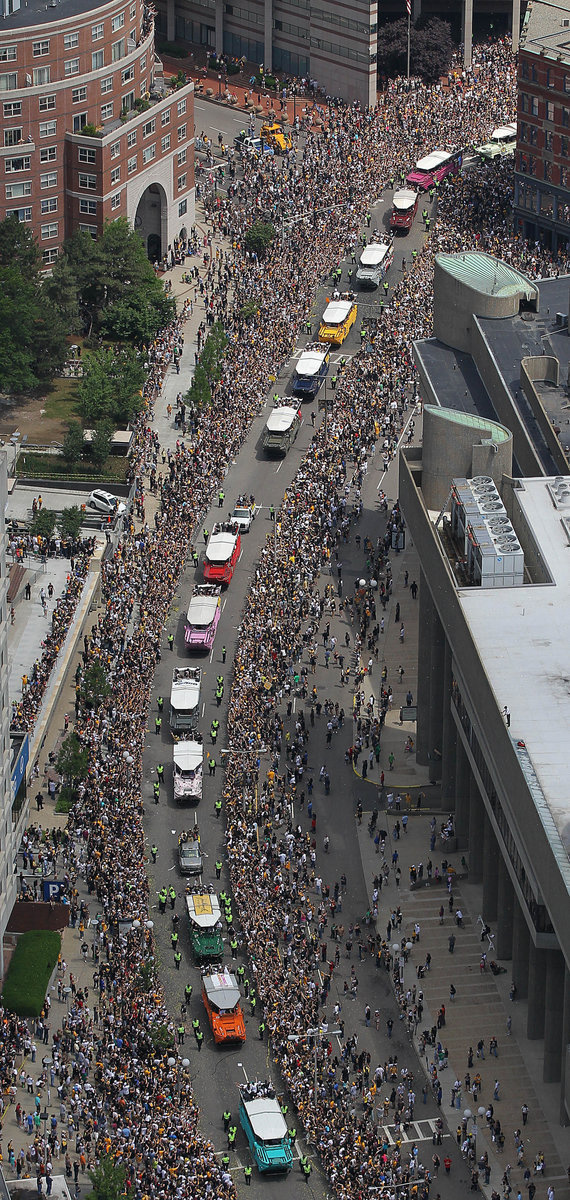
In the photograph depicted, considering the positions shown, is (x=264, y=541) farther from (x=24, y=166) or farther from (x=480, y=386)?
(x=24, y=166)

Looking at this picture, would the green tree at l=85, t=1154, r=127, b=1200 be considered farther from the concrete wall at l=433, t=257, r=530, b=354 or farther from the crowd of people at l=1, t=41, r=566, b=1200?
the concrete wall at l=433, t=257, r=530, b=354

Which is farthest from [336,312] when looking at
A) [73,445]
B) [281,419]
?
[73,445]

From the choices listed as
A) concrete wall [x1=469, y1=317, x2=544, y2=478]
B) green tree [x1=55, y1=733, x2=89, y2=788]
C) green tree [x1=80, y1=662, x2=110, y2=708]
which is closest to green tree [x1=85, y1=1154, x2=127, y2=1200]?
green tree [x1=55, y1=733, x2=89, y2=788]

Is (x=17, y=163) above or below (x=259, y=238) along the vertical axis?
above

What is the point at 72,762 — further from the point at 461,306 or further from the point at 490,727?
the point at 461,306

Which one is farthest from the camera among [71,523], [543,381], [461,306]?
[71,523]

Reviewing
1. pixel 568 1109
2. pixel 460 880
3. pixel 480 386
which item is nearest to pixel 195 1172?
pixel 568 1109
